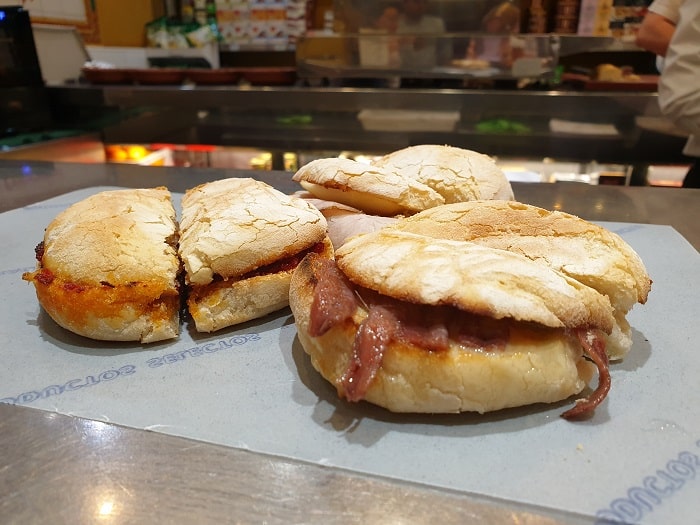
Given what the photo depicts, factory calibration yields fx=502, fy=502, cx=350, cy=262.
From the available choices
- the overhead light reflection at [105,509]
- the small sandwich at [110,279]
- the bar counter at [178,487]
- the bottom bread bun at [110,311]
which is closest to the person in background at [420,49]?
the small sandwich at [110,279]

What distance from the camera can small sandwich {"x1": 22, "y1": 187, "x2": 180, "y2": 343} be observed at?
1.57 meters

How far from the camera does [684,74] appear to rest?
330cm

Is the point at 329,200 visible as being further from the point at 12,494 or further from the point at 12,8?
the point at 12,8

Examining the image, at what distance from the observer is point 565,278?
1.36m

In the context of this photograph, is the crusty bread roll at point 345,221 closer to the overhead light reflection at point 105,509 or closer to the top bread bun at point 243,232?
the top bread bun at point 243,232

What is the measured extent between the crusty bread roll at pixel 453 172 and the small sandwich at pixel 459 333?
90 cm

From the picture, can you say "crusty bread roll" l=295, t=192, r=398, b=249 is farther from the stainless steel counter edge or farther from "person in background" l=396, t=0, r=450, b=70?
"person in background" l=396, t=0, r=450, b=70

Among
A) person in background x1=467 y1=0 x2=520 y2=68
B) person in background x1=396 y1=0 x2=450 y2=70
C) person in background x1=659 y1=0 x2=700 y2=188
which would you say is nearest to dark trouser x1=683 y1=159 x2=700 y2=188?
person in background x1=659 y1=0 x2=700 y2=188

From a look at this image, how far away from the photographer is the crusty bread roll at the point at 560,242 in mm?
1440

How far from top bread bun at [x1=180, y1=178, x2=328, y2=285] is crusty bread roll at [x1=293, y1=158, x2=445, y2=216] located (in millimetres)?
205

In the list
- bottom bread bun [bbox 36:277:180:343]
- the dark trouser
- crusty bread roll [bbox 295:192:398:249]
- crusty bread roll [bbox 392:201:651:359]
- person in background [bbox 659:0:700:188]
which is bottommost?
the dark trouser

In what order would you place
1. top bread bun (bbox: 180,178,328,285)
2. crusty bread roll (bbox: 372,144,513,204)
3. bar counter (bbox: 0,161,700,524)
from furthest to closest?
crusty bread roll (bbox: 372,144,513,204) < top bread bun (bbox: 180,178,328,285) < bar counter (bbox: 0,161,700,524)

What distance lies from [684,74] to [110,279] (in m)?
3.65

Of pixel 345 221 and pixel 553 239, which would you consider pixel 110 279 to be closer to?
pixel 345 221
